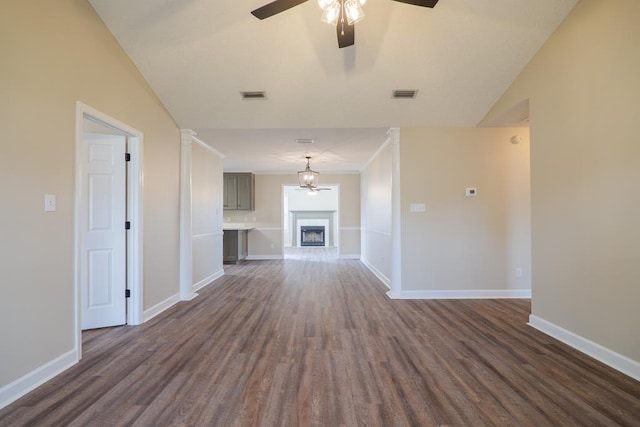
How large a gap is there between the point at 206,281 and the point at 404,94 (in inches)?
168

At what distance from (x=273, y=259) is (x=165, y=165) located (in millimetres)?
4802

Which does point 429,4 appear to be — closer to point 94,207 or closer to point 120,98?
point 120,98

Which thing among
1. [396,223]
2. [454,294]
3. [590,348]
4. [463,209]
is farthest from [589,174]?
[454,294]

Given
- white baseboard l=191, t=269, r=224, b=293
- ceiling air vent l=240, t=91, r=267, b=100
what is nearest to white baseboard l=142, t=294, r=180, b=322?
white baseboard l=191, t=269, r=224, b=293

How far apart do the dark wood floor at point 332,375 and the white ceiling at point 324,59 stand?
2528mm

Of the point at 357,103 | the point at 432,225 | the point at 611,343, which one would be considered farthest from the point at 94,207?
the point at 611,343

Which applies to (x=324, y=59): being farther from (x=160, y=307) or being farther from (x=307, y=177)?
(x=160, y=307)

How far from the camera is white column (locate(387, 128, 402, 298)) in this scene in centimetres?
416

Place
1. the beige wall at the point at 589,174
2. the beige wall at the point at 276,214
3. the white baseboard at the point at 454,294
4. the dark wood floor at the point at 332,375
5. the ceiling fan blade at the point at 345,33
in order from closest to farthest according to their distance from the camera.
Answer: the dark wood floor at the point at 332,375 → the ceiling fan blade at the point at 345,33 → the beige wall at the point at 589,174 → the white baseboard at the point at 454,294 → the beige wall at the point at 276,214

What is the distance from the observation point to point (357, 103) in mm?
3682

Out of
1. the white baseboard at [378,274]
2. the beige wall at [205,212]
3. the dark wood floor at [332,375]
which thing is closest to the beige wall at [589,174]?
the dark wood floor at [332,375]

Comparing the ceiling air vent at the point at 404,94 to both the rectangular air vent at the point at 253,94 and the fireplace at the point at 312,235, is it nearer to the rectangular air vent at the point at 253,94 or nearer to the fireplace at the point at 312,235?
the rectangular air vent at the point at 253,94

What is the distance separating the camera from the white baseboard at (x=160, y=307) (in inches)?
132

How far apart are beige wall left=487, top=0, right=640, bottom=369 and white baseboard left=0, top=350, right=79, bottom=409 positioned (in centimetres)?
420
